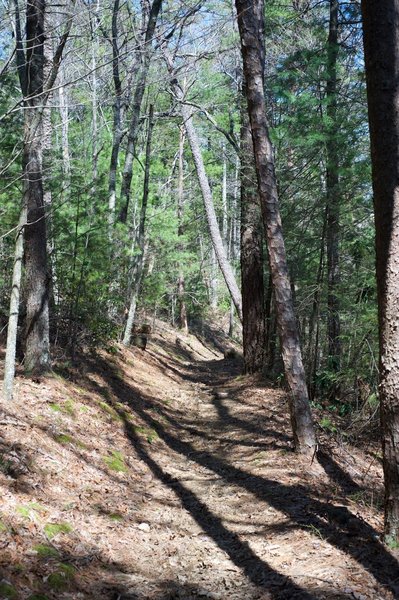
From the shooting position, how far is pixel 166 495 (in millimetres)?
5766

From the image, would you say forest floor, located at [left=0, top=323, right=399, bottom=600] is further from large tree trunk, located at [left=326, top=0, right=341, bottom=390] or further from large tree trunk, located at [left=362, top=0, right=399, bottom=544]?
large tree trunk, located at [left=326, top=0, right=341, bottom=390]

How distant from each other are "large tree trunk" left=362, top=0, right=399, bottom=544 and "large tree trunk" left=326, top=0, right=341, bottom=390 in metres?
4.76

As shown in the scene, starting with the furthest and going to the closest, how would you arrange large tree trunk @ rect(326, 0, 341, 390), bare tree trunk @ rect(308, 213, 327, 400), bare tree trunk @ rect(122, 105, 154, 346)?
bare tree trunk @ rect(122, 105, 154, 346), large tree trunk @ rect(326, 0, 341, 390), bare tree trunk @ rect(308, 213, 327, 400)

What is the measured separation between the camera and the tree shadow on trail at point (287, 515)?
3.92 m

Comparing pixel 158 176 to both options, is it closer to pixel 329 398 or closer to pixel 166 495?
pixel 329 398

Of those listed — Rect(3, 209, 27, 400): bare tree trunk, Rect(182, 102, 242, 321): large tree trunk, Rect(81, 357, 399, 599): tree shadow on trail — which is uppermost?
Rect(182, 102, 242, 321): large tree trunk

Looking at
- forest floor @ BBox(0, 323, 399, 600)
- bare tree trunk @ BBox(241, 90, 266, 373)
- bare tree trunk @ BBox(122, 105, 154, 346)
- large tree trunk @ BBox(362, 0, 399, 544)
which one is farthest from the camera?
bare tree trunk @ BBox(122, 105, 154, 346)

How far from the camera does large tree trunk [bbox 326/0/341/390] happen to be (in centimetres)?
936

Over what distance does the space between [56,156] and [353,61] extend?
25.0ft

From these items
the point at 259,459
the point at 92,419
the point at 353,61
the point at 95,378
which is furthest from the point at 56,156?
the point at 353,61

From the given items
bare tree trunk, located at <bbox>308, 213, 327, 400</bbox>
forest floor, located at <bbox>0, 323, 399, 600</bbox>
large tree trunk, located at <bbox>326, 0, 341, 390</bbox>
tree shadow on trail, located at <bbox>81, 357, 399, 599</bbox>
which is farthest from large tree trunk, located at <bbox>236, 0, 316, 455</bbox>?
large tree trunk, located at <bbox>326, 0, 341, 390</bbox>

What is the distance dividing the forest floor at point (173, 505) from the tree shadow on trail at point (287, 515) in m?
0.02

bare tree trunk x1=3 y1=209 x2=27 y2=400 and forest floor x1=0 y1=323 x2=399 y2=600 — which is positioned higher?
bare tree trunk x1=3 y1=209 x2=27 y2=400

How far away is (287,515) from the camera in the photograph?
5012 millimetres
